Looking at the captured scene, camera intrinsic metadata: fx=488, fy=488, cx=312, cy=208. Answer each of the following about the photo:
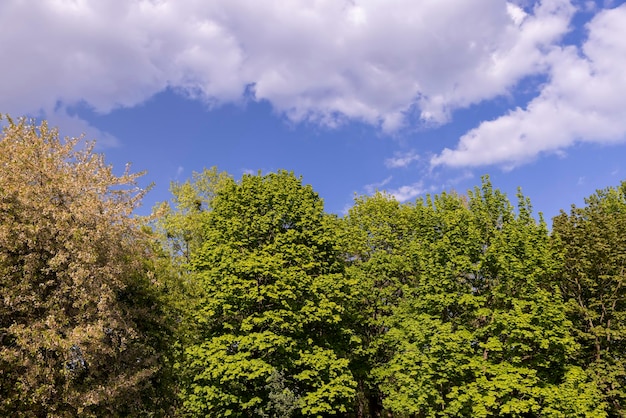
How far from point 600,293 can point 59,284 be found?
34.4 meters

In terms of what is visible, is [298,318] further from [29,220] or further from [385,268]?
[29,220]

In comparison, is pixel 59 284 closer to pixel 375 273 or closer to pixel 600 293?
pixel 375 273

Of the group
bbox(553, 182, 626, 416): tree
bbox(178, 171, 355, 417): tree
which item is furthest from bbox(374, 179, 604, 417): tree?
bbox(178, 171, 355, 417): tree

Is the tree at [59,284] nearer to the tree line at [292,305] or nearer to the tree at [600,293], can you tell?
the tree line at [292,305]

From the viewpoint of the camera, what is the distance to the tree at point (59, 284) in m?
20.8

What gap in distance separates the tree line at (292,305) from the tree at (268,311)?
0.15 m

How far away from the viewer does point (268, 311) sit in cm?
3003

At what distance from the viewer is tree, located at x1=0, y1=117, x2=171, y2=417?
2078 cm

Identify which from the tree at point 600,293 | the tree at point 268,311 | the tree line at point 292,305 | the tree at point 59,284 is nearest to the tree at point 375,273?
the tree line at point 292,305

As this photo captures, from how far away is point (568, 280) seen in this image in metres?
35.8

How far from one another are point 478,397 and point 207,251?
766 inches

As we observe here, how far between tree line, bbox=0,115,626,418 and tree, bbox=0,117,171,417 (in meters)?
0.10

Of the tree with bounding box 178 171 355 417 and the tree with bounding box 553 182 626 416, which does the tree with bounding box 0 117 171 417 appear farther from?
the tree with bounding box 553 182 626 416

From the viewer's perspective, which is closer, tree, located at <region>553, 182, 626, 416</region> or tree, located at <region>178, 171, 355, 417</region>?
tree, located at <region>178, 171, 355, 417</region>
